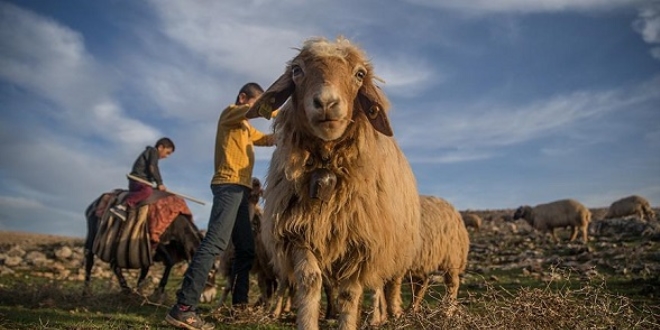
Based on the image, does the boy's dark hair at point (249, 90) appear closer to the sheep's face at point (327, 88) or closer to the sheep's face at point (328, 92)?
the sheep's face at point (328, 92)

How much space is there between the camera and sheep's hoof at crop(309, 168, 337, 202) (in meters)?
4.23

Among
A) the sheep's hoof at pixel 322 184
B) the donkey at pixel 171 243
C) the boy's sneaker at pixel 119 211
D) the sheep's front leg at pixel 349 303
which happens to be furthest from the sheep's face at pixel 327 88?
the boy's sneaker at pixel 119 211

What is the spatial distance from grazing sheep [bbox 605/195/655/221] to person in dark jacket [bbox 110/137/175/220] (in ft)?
83.2

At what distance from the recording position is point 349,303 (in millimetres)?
4355

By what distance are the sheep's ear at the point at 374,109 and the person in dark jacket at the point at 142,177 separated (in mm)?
6042

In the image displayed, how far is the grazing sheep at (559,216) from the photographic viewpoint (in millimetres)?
21141

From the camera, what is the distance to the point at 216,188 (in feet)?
18.9

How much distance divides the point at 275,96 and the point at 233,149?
4.96ft

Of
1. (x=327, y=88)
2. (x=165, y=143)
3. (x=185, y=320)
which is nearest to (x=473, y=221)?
(x=165, y=143)

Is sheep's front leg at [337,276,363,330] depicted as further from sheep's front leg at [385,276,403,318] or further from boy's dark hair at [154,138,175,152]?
boy's dark hair at [154,138,175,152]

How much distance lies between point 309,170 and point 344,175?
317 mm

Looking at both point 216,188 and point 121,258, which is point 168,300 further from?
point 216,188

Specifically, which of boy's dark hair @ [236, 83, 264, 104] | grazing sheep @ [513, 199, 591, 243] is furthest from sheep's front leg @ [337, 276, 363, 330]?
grazing sheep @ [513, 199, 591, 243]

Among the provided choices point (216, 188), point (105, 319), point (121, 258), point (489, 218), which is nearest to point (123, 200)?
point (121, 258)
